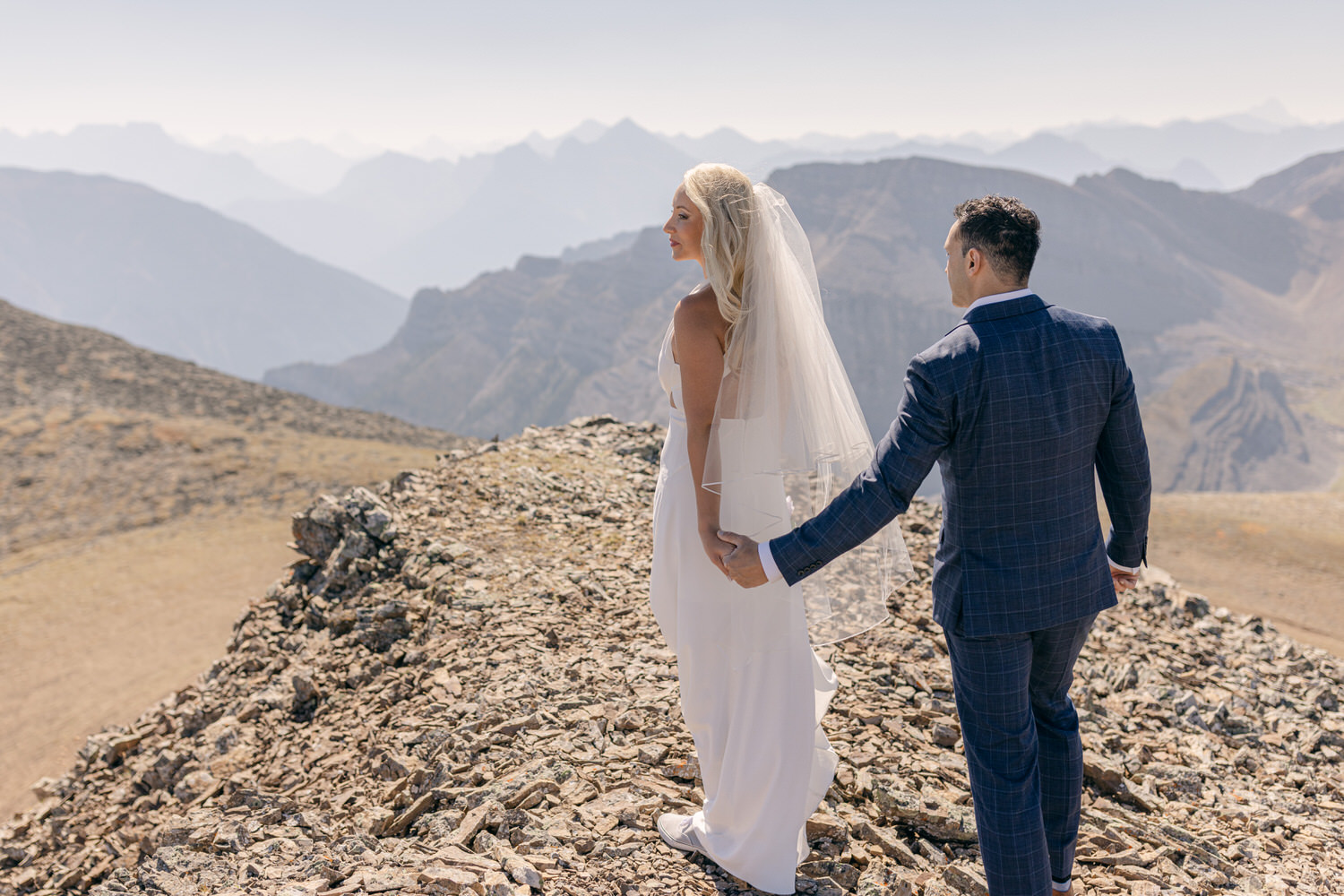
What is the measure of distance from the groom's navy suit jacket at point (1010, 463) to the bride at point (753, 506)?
43 cm

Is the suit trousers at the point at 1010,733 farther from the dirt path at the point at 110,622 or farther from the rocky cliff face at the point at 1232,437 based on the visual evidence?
the rocky cliff face at the point at 1232,437

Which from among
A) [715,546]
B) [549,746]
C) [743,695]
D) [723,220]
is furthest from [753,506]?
[549,746]

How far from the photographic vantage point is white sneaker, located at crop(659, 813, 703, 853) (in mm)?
3197

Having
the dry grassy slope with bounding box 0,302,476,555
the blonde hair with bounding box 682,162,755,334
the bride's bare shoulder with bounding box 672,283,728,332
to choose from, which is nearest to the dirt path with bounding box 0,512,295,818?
the dry grassy slope with bounding box 0,302,476,555

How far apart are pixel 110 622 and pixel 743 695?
557 inches

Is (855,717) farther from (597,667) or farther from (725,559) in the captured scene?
(725,559)

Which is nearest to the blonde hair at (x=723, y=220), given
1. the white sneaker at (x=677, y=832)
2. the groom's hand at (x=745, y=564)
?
the groom's hand at (x=745, y=564)

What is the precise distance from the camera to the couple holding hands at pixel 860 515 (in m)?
2.29

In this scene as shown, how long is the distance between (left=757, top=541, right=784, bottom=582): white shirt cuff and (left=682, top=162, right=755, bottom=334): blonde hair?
2.76 feet

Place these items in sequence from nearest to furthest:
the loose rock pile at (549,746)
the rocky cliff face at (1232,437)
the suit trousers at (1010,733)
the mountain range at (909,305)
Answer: the suit trousers at (1010,733) < the loose rock pile at (549,746) < the rocky cliff face at (1232,437) < the mountain range at (909,305)

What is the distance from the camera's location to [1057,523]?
93.1 inches

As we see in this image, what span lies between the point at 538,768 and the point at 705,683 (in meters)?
1.40

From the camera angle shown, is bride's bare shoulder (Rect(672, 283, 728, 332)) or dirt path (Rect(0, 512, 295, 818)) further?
dirt path (Rect(0, 512, 295, 818))

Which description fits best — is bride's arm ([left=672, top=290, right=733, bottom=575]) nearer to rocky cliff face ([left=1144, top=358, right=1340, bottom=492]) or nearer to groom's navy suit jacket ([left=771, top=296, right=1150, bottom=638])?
groom's navy suit jacket ([left=771, top=296, right=1150, bottom=638])
